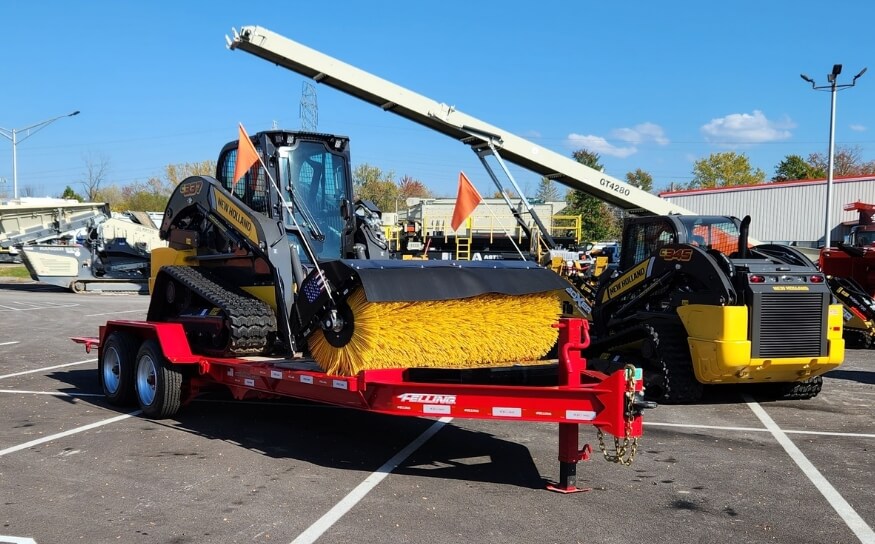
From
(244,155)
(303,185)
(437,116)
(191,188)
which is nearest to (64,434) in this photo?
(191,188)

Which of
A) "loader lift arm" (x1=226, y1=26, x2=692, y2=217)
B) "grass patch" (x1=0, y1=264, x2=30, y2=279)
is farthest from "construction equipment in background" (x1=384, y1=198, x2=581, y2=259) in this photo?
"grass patch" (x1=0, y1=264, x2=30, y2=279)

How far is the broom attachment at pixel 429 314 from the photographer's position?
6141 millimetres

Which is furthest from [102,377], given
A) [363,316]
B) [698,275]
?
[698,275]

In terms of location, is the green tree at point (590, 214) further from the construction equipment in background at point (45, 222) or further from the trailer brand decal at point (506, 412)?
the trailer brand decal at point (506, 412)

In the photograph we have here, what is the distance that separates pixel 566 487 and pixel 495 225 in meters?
24.5

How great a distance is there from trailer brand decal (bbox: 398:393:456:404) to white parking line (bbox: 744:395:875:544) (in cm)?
274

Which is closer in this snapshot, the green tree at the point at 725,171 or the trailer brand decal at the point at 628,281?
the trailer brand decal at the point at 628,281

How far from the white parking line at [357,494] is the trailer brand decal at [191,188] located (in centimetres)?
353

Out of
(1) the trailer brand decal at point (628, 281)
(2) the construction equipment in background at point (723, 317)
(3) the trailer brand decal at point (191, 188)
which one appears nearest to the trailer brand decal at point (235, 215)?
(3) the trailer brand decal at point (191, 188)

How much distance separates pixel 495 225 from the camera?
29984 mm

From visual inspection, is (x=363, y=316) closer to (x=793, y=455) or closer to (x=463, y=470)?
(x=463, y=470)

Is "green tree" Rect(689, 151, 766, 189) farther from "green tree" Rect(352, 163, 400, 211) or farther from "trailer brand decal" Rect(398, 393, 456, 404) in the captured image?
"trailer brand decal" Rect(398, 393, 456, 404)

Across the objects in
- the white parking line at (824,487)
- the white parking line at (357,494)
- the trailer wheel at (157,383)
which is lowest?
the white parking line at (357,494)

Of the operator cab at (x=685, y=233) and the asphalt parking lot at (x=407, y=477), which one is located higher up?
the operator cab at (x=685, y=233)
